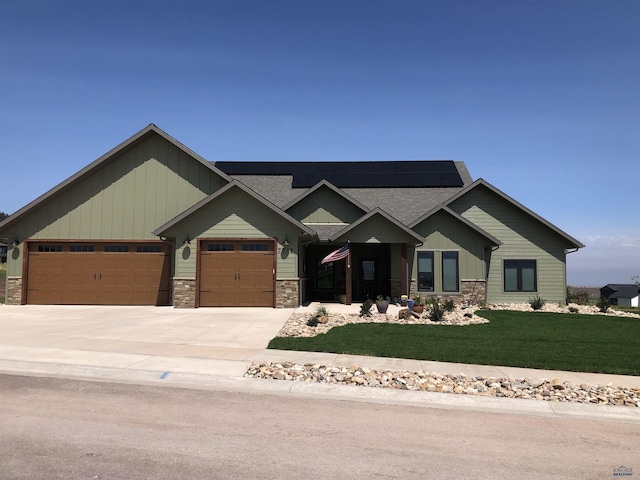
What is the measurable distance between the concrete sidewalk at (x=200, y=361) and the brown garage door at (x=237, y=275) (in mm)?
4096

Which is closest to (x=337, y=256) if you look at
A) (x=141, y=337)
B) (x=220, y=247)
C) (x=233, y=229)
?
(x=233, y=229)

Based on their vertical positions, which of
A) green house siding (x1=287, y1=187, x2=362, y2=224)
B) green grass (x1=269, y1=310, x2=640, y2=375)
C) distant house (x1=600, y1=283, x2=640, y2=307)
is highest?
green house siding (x1=287, y1=187, x2=362, y2=224)

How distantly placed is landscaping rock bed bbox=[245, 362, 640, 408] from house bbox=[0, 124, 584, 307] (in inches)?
410

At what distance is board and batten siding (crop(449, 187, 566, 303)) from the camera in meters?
22.9

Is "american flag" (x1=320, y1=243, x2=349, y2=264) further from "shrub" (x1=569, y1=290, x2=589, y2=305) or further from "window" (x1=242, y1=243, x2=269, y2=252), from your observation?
"shrub" (x1=569, y1=290, x2=589, y2=305)

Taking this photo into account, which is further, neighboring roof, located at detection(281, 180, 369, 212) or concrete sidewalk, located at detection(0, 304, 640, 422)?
neighboring roof, located at detection(281, 180, 369, 212)

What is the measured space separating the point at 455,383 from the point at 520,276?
55.6 feet

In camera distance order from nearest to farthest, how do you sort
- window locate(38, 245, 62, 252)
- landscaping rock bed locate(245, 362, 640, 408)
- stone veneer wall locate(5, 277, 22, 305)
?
1. landscaping rock bed locate(245, 362, 640, 408)
2. stone veneer wall locate(5, 277, 22, 305)
3. window locate(38, 245, 62, 252)

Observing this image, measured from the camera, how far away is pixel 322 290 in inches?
933

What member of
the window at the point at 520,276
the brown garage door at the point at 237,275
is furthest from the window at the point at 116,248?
the window at the point at 520,276

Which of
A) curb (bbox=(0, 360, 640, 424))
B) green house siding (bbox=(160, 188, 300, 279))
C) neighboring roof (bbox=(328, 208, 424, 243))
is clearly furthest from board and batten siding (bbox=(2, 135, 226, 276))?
curb (bbox=(0, 360, 640, 424))

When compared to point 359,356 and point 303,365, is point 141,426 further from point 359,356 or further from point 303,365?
point 359,356

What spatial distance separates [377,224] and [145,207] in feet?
34.7

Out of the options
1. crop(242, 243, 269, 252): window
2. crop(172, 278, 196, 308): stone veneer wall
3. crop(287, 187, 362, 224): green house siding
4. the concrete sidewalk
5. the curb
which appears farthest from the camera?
crop(287, 187, 362, 224): green house siding
